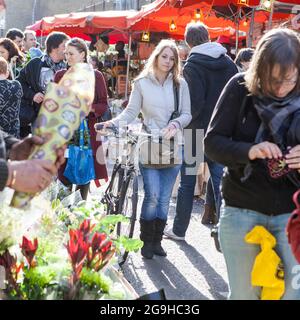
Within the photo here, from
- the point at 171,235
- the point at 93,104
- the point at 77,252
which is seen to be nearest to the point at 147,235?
the point at 171,235

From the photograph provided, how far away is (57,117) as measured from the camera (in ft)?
7.48

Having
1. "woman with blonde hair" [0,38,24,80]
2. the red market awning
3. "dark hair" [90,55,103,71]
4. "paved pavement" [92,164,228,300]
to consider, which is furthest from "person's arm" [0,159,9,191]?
"dark hair" [90,55,103,71]

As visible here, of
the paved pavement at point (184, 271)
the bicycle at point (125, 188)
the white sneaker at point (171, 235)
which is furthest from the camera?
the white sneaker at point (171, 235)

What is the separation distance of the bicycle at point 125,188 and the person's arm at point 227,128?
7.17 ft

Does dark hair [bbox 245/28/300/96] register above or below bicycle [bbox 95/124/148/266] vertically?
above

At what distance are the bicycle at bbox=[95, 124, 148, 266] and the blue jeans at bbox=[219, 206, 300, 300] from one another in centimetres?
225

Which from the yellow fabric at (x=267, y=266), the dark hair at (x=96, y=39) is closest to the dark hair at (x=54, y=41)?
the yellow fabric at (x=267, y=266)

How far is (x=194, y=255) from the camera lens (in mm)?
5691

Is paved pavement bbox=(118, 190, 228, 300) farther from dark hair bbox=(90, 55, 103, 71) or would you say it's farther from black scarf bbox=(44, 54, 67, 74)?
dark hair bbox=(90, 55, 103, 71)

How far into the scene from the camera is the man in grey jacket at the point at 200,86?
18.7 ft

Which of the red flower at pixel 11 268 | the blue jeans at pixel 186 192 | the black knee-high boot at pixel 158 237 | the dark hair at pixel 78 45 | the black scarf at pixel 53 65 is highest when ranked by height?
the dark hair at pixel 78 45

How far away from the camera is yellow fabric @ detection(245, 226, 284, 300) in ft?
9.36

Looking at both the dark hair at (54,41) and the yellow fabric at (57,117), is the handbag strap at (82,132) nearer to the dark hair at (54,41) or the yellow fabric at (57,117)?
the dark hair at (54,41)

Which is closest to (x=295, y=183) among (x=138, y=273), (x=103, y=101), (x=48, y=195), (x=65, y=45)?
(x=48, y=195)
